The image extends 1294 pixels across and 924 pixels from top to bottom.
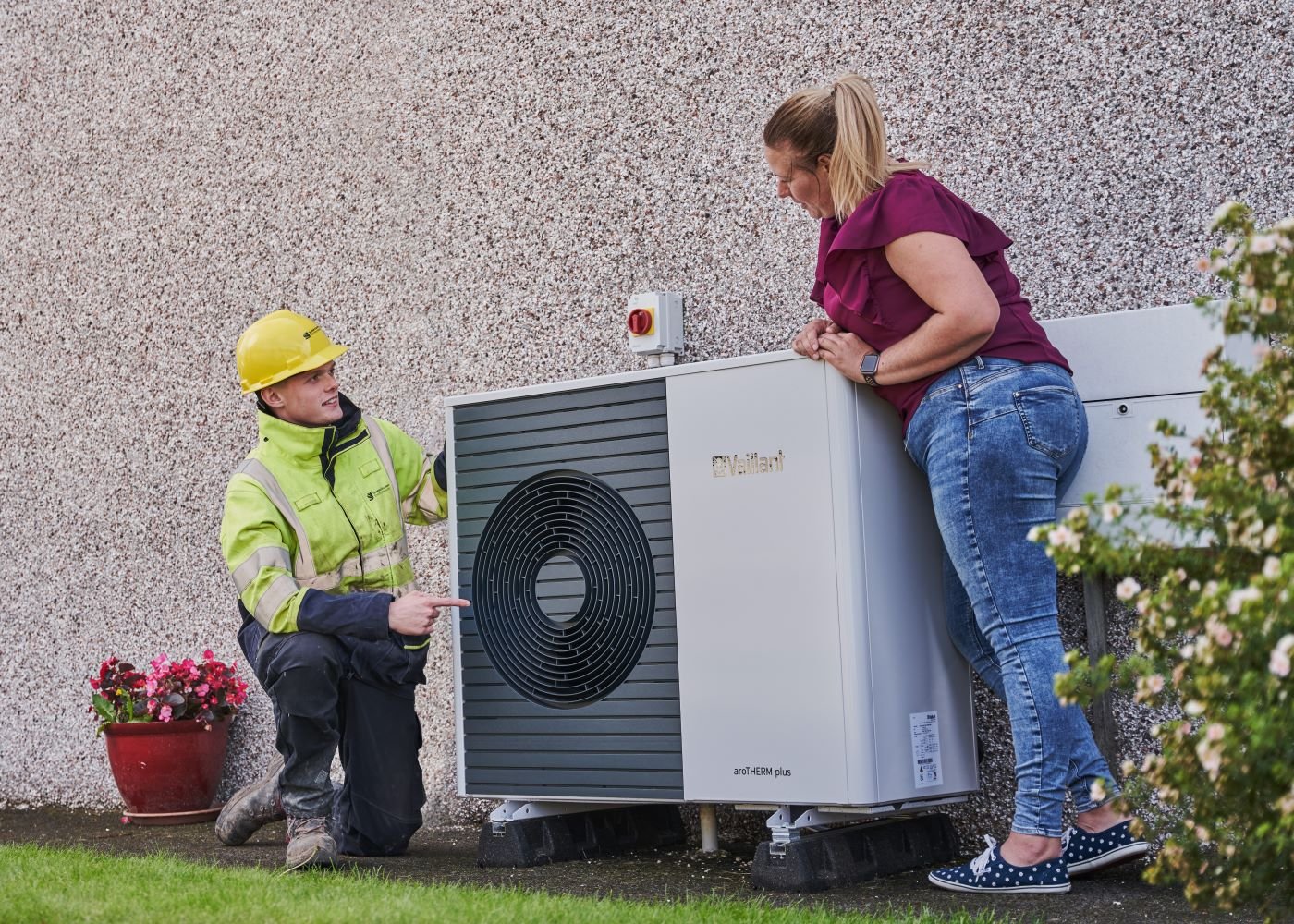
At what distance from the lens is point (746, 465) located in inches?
115

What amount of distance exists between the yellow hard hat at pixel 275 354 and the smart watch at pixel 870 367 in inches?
53.1

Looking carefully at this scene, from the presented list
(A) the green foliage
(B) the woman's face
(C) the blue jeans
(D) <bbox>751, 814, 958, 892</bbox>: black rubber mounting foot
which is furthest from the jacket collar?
(A) the green foliage

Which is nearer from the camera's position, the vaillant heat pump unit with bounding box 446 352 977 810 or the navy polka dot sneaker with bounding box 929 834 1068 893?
the navy polka dot sneaker with bounding box 929 834 1068 893

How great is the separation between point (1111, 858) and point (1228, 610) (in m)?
1.38

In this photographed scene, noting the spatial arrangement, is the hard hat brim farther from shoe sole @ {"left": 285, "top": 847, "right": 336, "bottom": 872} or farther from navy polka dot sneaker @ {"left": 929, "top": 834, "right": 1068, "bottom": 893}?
navy polka dot sneaker @ {"left": 929, "top": 834, "right": 1068, "bottom": 893}

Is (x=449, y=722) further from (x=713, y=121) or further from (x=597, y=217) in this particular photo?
(x=713, y=121)

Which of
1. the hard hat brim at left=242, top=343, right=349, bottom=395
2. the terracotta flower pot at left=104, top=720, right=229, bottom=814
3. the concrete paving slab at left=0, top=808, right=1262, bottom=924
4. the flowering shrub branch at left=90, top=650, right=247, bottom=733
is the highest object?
the hard hat brim at left=242, top=343, right=349, bottom=395

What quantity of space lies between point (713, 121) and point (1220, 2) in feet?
3.97

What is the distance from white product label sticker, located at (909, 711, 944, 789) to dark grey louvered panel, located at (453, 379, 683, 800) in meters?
0.47

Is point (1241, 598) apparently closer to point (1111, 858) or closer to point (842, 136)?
point (1111, 858)

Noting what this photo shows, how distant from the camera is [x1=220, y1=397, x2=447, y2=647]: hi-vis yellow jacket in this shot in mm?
3270

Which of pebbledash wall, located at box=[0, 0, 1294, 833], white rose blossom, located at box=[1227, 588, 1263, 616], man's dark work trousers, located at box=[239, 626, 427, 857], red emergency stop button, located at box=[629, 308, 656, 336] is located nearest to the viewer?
white rose blossom, located at box=[1227, 588, 1263, 616]

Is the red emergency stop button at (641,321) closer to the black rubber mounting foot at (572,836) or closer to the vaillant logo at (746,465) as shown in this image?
the vaillant logo at (746,465)

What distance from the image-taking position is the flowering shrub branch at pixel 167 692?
14.5ft
